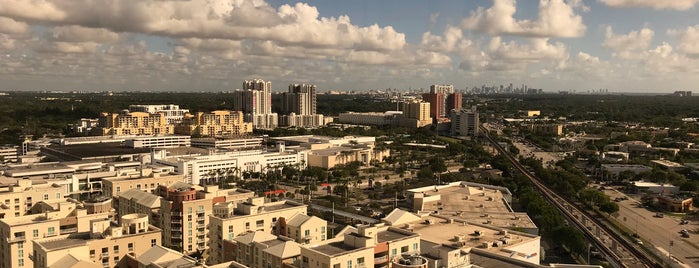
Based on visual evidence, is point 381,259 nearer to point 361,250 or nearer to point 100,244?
point 361,250

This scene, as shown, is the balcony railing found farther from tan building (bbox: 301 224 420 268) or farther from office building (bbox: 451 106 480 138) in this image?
office building (bbox: 451 106 480 138)

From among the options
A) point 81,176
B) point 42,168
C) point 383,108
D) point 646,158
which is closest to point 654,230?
point 646,158

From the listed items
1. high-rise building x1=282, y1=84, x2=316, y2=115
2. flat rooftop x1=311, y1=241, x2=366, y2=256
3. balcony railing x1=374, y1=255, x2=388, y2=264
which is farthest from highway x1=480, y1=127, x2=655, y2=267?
high-rise building x1=282, y1=84, x2=316, y2=115

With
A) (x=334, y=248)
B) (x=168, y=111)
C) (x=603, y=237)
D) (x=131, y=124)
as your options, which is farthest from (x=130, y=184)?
(x=168, y=111)

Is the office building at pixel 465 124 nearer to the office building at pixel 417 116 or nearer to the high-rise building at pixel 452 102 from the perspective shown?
the office building at pixel 417 116

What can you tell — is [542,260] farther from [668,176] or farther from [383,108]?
[383,108]

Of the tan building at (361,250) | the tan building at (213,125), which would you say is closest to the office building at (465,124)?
the tan building at (213,125)
